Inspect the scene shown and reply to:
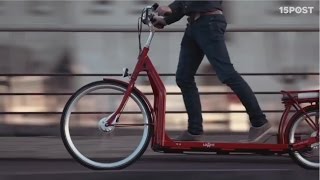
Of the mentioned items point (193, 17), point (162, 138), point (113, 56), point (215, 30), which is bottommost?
point (162, 138)

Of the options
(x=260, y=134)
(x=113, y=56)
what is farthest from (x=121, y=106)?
(x=113, y=56)

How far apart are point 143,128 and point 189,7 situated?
2.89 feet

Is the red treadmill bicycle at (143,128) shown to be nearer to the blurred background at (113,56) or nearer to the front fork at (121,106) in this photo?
the front fork at (121,106)

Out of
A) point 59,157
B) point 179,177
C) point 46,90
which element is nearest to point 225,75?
point 179,177

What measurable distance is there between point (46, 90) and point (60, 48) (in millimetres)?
480

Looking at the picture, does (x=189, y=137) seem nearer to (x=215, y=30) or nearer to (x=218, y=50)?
(x=218, y=50)

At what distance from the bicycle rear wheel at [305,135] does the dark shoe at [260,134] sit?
159 mm

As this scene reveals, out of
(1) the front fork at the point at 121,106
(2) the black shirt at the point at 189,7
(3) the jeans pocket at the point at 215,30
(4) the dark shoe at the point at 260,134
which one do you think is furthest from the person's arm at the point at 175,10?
(4) the dark shoe at the point at 260,134

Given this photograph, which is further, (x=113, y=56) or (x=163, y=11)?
(x=113, y=56)

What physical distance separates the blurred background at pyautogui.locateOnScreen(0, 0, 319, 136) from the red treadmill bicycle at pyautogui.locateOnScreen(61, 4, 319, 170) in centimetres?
244

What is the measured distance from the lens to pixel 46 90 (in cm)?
736

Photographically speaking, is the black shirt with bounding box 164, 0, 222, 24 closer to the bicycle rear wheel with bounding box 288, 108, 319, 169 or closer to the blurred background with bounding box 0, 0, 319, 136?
the bicycle rear wheel with bounding box 288, 108, 319, 169

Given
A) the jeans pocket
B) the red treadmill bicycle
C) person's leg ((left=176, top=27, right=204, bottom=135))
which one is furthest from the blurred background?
the jeans pocket

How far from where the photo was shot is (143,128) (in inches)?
183
